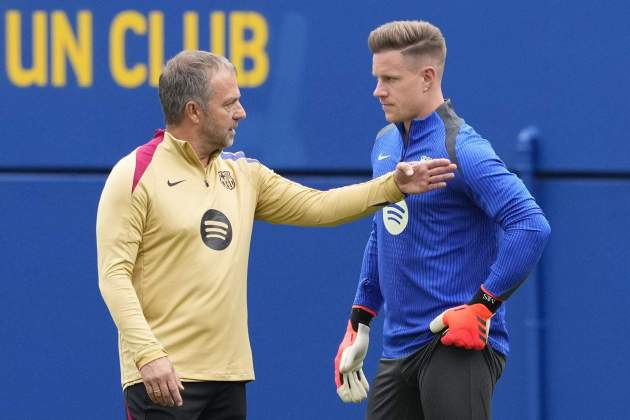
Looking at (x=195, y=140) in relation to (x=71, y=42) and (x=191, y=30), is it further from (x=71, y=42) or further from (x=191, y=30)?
(x=71, y=42)

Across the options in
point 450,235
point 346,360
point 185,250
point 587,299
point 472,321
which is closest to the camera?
point 185,250

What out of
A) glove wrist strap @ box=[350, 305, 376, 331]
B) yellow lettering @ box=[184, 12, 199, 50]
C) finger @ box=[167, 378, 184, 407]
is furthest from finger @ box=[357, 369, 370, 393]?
yellow lettering @ box=[184, 12, 199, 50]

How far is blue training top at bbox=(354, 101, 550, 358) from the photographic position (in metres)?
3.23

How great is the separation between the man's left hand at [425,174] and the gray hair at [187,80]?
51cm

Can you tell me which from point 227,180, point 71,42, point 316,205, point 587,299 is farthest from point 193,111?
point 587,299

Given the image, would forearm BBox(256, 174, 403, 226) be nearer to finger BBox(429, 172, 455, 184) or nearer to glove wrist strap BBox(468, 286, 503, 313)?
finger BBox(429, 172, 455, 184)

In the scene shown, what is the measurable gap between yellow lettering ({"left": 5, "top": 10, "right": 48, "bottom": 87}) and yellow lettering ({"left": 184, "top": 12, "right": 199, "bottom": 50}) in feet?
1.50

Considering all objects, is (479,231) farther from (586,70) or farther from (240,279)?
(586,70)

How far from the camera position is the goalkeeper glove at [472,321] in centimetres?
325

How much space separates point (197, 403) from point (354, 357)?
2.18 ft

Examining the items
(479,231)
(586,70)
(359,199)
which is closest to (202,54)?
(359,199)

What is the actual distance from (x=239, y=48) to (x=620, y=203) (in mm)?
1305

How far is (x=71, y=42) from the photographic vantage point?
170 inches

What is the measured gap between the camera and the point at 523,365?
→ 13.7 feet
